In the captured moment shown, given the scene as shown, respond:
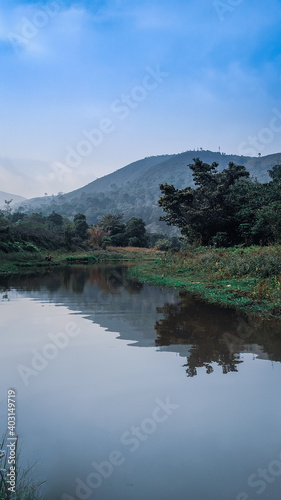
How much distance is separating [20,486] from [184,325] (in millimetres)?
5462

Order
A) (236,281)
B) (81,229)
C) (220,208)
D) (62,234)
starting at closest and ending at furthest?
(236,281) < (220,208) < (62,234) < (81,229)

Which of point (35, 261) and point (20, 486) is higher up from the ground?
point (35, 261)

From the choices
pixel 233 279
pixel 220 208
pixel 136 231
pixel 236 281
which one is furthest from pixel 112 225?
pixel 236 281

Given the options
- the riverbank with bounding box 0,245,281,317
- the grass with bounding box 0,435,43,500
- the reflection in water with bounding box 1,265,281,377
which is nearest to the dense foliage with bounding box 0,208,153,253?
the riverbank with bounding box 0,245,281,317

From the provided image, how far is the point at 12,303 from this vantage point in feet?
35.8

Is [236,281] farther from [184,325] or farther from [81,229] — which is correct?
[81,229]

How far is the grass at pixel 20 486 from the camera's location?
7.87ft

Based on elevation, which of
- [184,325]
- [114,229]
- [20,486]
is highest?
[114,229]

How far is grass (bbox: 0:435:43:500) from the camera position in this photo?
240 cm

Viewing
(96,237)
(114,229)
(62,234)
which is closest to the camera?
(62,234)

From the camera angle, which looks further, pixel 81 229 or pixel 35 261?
pixel 81 229

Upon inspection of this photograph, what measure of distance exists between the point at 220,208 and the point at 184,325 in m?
19.4

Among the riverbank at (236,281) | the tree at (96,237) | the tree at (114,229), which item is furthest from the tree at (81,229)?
the riverbank at (236,281)

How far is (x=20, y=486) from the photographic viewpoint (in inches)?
102
